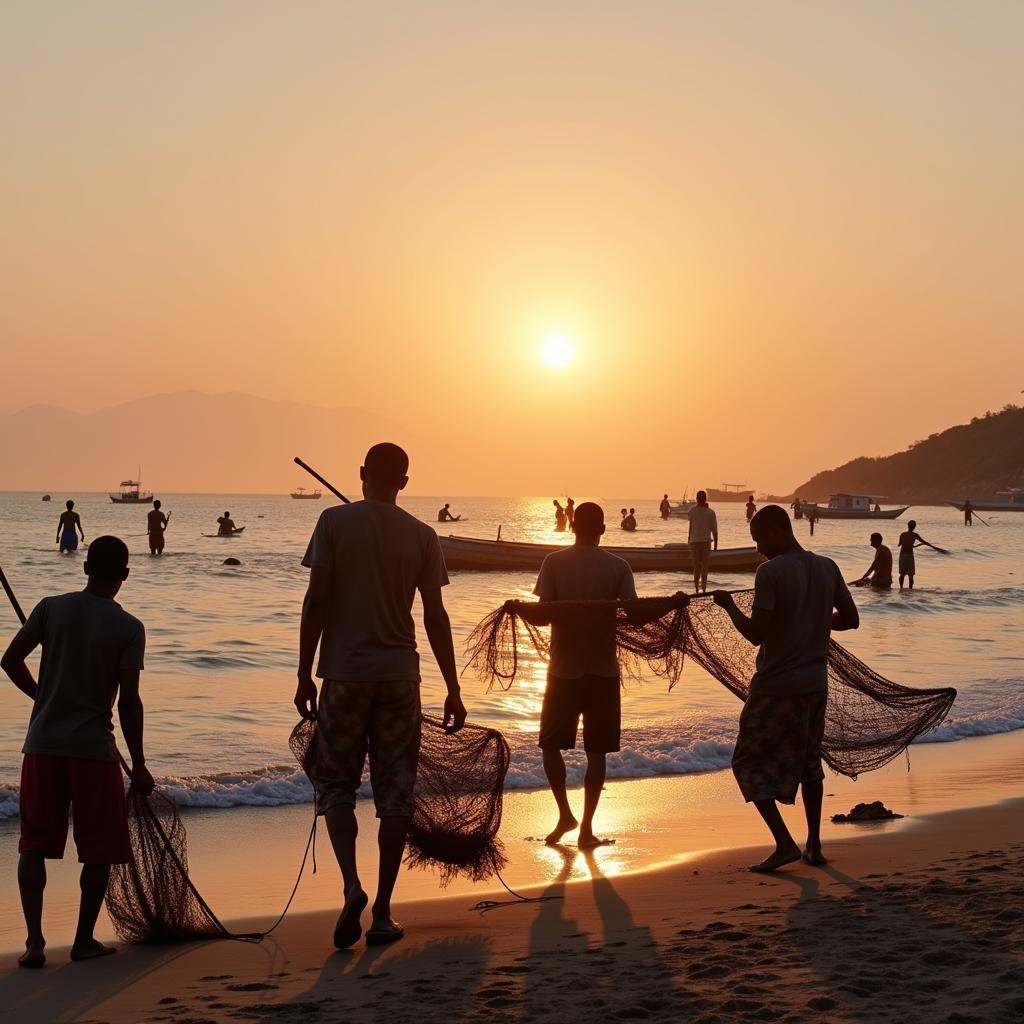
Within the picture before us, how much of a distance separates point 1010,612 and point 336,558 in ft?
83.3

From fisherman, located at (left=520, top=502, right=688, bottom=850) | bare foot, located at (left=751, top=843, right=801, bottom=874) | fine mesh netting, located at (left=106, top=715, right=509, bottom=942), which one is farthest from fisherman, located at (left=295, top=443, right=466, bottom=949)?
bare foot, located at (left=751, top=843, right=801, bottom=874)

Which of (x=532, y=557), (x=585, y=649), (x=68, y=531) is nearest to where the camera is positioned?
(x=585, y=649)

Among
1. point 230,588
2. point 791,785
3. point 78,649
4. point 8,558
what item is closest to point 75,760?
point 78,649

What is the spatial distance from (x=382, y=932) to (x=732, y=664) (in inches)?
121

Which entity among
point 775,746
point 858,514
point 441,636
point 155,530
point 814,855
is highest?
point 155,530

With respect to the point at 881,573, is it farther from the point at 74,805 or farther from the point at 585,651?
the point at 74,805

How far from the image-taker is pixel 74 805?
4.99 m

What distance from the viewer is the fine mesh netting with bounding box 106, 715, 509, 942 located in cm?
541

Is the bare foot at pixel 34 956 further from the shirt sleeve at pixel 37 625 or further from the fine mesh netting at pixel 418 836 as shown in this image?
the shirt sleeve at pixel 37 625

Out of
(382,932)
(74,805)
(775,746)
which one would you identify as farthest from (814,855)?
(74,805)

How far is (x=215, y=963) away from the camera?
5.11m

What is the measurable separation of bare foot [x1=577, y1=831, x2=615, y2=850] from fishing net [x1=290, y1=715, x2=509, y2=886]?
117cm

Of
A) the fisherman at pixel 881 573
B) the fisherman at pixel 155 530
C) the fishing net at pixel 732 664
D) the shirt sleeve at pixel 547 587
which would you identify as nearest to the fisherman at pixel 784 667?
the fishing net at pixel 732 664

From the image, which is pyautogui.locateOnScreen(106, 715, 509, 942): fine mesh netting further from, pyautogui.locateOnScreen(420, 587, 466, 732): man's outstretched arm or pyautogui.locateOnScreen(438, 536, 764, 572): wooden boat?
pyautogui.locateOnScreen(438, 536, 764, 572): wooden boat
